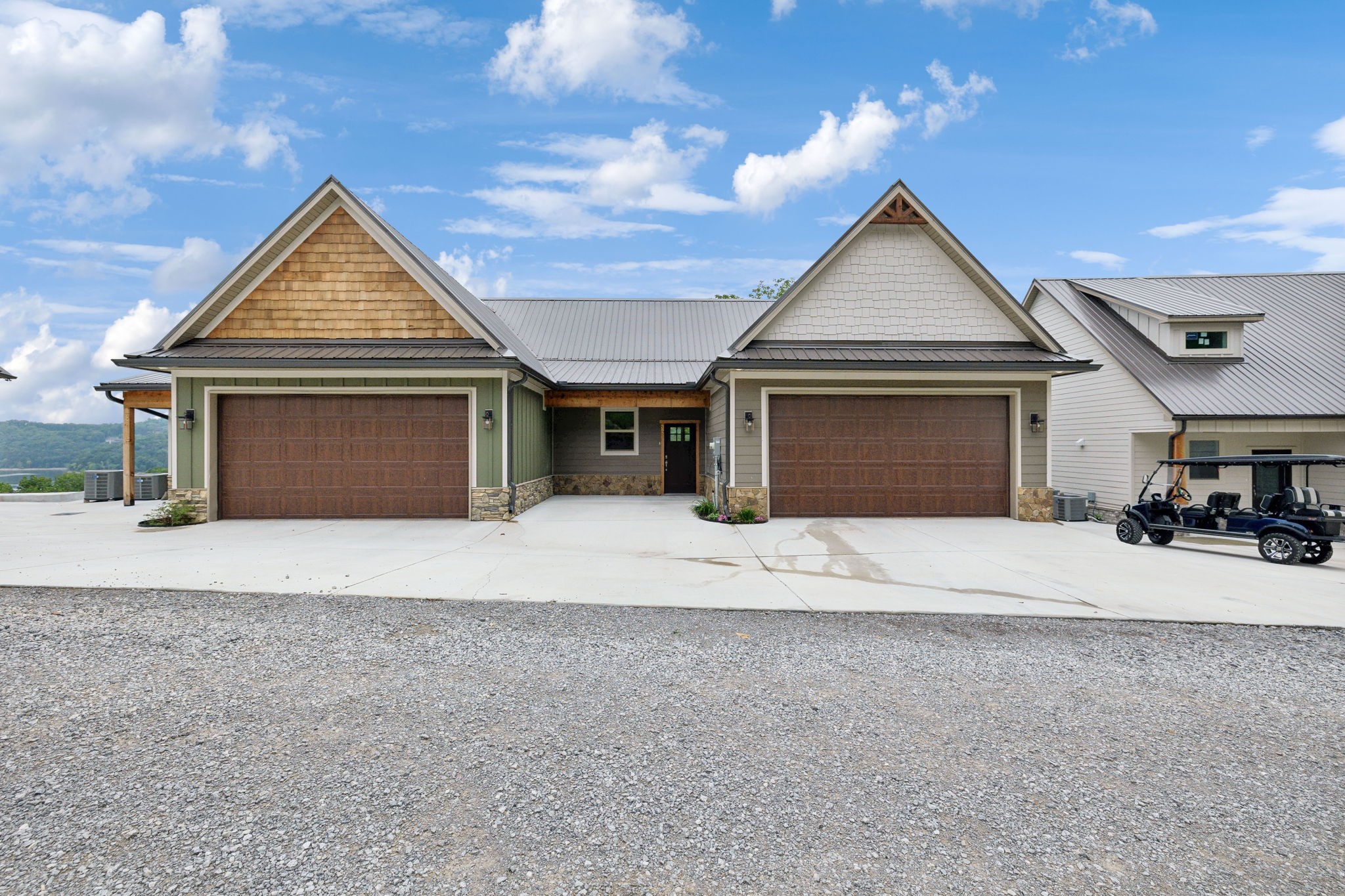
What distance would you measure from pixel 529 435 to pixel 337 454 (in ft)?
12.8

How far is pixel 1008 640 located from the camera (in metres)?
5.14

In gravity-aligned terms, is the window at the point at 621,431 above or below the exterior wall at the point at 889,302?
below

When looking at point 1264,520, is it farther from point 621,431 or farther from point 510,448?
point 621,431

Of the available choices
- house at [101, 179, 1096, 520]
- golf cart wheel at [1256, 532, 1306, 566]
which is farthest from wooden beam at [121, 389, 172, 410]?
golf cart wheel at [1256, 532, 1306, 566]

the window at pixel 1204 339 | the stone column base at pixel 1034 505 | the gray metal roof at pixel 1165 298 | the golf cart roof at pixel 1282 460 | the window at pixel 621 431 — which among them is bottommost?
the stone column base at pixel 1034 505

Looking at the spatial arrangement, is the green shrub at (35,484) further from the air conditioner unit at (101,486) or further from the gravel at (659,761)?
the gravel at (659,761)

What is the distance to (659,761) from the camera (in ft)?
10.0

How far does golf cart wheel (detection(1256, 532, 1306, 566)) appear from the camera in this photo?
8555 mm

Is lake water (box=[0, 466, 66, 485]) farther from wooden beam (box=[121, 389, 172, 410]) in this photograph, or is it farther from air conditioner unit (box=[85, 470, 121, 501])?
wooden beam (box=[121, 389, 172, 410])

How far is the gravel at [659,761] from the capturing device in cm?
228

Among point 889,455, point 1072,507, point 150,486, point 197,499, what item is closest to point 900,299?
point 889,455

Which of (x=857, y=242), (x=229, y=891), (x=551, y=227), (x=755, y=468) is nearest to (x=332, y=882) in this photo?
(x=229, y=891)

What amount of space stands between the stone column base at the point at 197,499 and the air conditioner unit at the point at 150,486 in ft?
18.5

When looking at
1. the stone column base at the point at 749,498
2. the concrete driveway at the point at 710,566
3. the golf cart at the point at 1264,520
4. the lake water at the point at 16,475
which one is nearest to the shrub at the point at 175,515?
the concrete driveway at the point at 710,566
